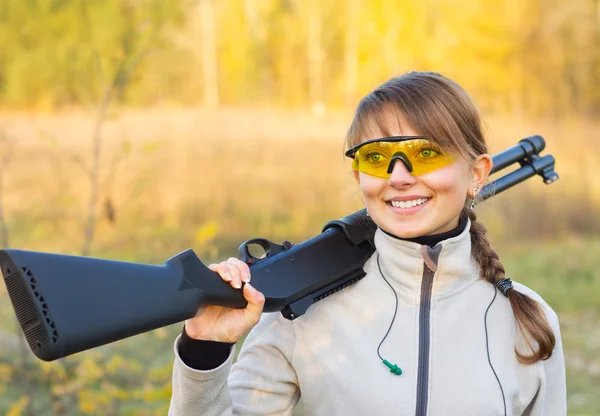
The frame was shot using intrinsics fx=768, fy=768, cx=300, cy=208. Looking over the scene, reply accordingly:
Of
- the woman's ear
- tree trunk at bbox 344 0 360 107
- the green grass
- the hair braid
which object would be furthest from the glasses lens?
tree trunk at bbox 344 0 360 107

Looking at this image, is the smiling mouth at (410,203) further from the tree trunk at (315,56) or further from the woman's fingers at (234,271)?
the tree trunk at (315,56)

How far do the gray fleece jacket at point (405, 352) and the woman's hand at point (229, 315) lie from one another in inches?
8.1

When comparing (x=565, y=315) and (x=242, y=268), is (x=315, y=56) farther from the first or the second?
(x=242, y=268)

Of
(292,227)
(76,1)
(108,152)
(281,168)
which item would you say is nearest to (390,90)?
(76,1)

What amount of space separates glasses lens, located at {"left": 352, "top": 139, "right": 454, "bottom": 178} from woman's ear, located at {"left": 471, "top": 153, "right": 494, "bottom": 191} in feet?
0.47

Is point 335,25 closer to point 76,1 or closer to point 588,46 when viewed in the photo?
point 588,46

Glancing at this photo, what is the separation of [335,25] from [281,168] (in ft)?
19.4

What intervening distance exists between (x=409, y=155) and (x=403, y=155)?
0.02 m

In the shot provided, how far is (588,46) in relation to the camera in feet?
73.3

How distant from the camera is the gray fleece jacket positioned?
1889mm

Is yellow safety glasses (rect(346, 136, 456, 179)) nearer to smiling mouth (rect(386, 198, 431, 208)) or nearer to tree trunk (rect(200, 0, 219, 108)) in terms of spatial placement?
smiling mouth (rect(386, 198, 431, 208))

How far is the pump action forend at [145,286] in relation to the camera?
55.3 inches

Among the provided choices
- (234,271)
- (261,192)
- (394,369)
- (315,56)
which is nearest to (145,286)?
(234,271)

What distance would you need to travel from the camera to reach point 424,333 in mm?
1928
